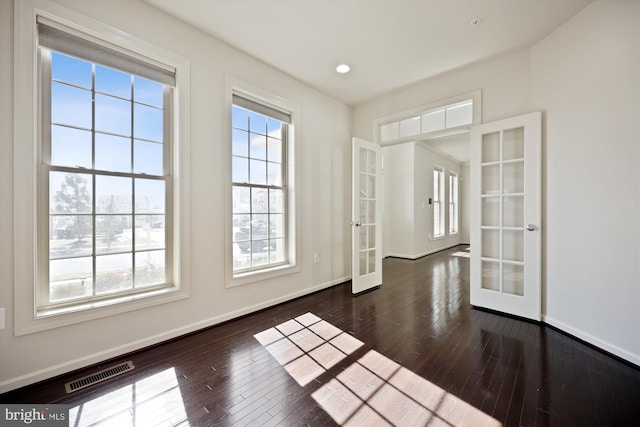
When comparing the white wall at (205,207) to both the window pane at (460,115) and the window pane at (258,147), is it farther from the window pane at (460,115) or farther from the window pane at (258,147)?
the window pane at (460,115)

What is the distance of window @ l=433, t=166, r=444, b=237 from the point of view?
27.4ft

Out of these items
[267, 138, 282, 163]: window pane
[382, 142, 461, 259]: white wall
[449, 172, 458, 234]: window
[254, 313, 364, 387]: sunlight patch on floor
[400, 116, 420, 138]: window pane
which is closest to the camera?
[254, 313, 364, 387]: sunlight patch on floor

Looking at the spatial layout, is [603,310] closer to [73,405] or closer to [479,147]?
[479,147]

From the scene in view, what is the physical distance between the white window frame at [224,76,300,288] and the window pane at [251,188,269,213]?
1.14ft

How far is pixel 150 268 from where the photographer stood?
2551mm

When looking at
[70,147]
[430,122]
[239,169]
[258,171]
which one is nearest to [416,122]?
[430,122]

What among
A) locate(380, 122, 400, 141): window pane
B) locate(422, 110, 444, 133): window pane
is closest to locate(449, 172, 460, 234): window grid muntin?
locate(380, 122, 400, 141): window pane

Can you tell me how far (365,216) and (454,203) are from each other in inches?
274

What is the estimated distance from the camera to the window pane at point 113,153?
225cm

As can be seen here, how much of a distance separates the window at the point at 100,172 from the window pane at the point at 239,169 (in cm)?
67

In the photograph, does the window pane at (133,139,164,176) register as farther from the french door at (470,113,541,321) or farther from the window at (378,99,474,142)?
the french door at (470,113,541,321)

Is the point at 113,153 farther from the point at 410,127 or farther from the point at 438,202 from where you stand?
the point at 438,202

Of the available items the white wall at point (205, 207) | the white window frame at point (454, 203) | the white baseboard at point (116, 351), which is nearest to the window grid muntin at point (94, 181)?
the white wall at point (205, 207)

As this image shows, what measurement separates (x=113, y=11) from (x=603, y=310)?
4759 millimetres
